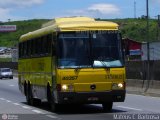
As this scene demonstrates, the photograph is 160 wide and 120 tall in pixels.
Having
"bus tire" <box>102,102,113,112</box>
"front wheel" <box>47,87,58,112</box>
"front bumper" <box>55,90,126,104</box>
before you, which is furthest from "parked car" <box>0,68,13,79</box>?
"front bumper" <box>55,90,126,104</box>

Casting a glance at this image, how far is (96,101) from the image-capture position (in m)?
19.3

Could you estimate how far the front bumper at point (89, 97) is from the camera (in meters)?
18.9

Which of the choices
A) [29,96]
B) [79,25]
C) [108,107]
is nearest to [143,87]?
[29,96]

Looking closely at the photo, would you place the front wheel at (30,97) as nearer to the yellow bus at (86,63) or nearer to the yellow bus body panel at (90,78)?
the yellow bus at (86,63)

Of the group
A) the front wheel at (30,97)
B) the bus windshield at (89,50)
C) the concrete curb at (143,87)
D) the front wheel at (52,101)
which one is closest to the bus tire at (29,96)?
the front wheel at (30,97)

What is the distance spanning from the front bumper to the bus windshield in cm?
90

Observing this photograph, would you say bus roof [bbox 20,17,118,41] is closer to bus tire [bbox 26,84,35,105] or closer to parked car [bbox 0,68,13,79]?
bus tire [bbox 26,84,35,105]

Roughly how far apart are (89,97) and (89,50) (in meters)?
1.56

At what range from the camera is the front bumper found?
18938 mm

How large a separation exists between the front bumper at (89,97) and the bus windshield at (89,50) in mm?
897

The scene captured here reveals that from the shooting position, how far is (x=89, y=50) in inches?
759

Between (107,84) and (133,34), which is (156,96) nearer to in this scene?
(107,84)

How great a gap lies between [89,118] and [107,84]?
6.08 ft

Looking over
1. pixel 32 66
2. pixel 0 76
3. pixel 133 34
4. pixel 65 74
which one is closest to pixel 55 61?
pixel 65 74
